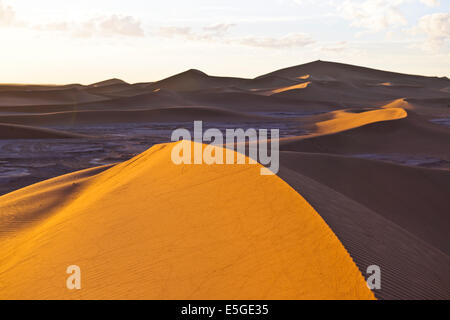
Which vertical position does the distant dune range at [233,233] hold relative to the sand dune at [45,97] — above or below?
below

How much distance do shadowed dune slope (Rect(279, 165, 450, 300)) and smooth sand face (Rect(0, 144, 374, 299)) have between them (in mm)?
148

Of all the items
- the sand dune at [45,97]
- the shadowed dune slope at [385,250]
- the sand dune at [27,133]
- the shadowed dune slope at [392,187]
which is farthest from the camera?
the sand dune at [45,97]

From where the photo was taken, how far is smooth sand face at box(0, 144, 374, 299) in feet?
10.6

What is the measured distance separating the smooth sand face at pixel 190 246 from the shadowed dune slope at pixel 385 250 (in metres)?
0.15

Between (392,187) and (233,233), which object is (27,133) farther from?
(233,233)

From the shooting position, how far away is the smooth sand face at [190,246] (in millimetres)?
3246

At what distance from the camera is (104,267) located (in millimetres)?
4066

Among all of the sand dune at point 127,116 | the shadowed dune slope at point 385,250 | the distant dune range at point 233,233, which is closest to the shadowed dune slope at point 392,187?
the distant dune range at point 233,233

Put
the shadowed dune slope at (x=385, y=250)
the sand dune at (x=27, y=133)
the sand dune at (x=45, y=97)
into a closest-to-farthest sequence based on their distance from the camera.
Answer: the shadowed dune slope at (x=385, y=250) < the sand dune at (x=27, y=133) < the sand dune at (x=45, y=97)

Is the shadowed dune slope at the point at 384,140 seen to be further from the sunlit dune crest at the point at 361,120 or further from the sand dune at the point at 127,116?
the sand dune at the point at 127,116

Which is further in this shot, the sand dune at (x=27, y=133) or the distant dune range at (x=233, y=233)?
the sand dune at (x=27, y=133)

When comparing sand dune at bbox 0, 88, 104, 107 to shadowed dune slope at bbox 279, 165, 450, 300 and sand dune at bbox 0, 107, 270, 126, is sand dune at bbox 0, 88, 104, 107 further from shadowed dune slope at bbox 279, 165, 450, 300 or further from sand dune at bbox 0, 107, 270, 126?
shadowed dune slope at bbox 279, 165, 450, 300
